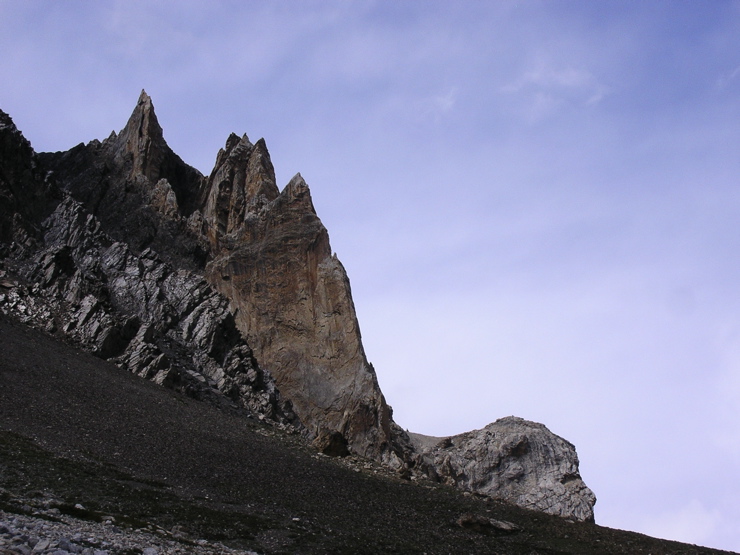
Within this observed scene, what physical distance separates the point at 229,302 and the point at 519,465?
141ft

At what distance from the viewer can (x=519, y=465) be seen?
85.4m

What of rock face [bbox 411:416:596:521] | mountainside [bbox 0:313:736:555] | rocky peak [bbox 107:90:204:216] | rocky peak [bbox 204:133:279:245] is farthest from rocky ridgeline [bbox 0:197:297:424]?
rock face [bbox 411:416:596:521]

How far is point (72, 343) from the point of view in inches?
2584

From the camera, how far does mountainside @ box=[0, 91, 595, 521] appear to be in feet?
229

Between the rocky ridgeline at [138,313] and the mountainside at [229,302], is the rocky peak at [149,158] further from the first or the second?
the rocky ridgeline at [138,313]

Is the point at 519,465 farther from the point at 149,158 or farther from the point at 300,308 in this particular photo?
the point at 149,158

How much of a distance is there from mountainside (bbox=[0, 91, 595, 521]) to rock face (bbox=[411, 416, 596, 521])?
186 mm

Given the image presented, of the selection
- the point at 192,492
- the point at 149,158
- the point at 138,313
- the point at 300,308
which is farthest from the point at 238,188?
the point at 192,492

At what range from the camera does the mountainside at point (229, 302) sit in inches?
2749

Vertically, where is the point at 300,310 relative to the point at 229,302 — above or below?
above

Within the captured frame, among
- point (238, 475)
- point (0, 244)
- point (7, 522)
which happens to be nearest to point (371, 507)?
point (238, 475)

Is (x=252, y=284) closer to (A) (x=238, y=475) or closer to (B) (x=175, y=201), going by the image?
(B) (x=175, y=201)

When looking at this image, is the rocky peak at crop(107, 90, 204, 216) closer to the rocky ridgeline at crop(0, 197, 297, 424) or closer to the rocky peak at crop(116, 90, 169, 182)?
the rocky peak at crop(116, 90, 169, 182)

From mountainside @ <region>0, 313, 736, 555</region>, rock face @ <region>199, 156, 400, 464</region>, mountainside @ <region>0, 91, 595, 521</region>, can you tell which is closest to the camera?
mountainside @ <region>0, 313, 736, 555</region>
